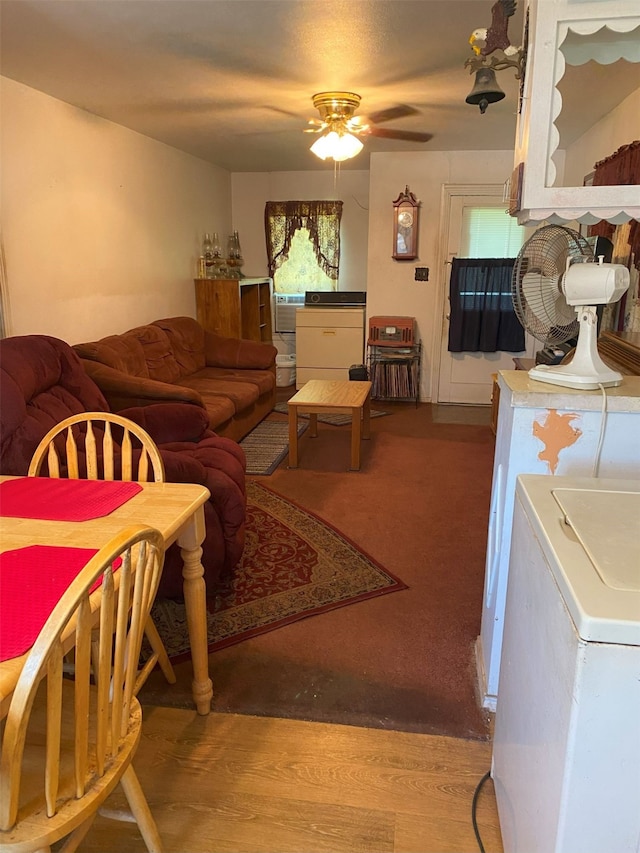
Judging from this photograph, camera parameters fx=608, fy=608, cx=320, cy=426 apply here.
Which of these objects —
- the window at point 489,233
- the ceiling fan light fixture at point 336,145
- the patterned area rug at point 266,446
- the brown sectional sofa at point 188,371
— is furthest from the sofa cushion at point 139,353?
the window at point 489,233

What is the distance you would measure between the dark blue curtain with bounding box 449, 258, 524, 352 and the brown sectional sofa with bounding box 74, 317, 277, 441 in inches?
71.1

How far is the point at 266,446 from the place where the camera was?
4.48 m

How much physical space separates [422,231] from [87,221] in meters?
3.06

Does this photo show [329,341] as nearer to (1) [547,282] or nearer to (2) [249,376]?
(2) [249,376]

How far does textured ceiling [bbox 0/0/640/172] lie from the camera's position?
2.31 metres

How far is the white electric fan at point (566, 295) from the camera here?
5.21 feet

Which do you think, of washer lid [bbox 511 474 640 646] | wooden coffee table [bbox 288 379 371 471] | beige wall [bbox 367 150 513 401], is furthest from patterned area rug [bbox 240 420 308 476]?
washer lid [bbox 511 474 640 646]

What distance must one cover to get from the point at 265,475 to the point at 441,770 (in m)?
2.42

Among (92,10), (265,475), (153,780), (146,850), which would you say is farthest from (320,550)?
(92,10)

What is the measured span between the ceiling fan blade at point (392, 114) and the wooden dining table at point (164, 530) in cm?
312

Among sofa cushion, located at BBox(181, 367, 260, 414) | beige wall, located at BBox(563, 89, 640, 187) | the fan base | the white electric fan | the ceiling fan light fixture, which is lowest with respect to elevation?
sofa cushion, located at BBox(181, 367, 260, 414)

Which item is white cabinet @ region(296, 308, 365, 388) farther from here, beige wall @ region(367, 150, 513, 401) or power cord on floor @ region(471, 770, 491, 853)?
power cord on floor @ region(471, 770, 491, 853)

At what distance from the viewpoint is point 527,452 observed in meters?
1.67

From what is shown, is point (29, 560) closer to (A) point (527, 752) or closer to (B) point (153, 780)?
(B) point (153, 780)
